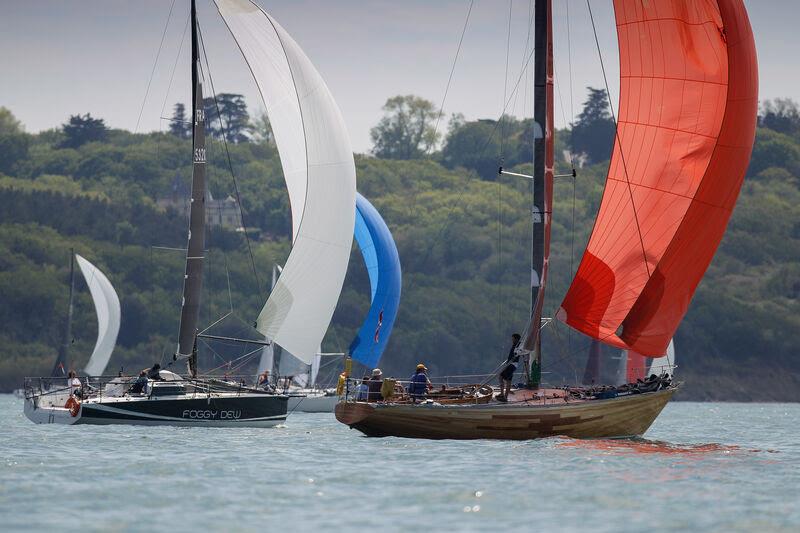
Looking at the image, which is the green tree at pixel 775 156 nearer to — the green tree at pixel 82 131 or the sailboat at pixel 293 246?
the green tree at pixel 82 131

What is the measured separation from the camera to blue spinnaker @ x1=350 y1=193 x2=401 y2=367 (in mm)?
39938

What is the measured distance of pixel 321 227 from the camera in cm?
3244

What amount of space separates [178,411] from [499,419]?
8535mm

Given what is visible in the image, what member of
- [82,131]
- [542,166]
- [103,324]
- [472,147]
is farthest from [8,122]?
[542,166]

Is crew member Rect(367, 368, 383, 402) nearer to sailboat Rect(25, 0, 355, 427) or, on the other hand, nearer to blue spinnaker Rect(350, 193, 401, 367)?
sailboat Rect(25, 0, 355, 427)

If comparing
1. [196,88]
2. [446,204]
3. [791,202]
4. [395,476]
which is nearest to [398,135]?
[446,204]

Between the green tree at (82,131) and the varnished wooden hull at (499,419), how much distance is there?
126 meters

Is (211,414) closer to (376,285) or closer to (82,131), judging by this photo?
(376,285)

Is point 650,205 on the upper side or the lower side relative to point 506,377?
upper

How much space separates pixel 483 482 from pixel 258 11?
1570cm

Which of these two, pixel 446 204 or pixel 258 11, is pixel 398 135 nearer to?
pixel 446 204

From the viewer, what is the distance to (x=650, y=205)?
2734 centimetres

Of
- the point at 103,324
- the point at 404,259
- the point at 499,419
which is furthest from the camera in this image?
the point at 404,259

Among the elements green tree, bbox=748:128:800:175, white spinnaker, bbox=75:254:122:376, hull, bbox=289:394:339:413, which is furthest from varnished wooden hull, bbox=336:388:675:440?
green tree, bbox=748:128:800:175
